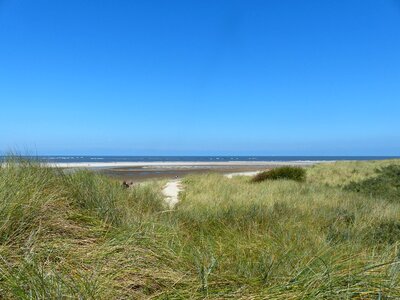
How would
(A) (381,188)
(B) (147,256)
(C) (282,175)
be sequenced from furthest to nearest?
(C) (282,175) → (A) (381,188) → (B) (147,256)

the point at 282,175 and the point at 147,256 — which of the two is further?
the point at 282,175

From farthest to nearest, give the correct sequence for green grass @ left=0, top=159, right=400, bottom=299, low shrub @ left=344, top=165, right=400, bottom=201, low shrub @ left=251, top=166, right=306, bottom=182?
1. low shrub @ left=251, top=166, right=306, bottom=182
2. low shrub @ left=344, top=165, right=400, bottom=201
3. green grass @ left=0, top=159, right=400, bottom=299

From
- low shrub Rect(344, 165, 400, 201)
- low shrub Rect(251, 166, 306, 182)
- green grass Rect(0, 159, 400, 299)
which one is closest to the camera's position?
green grass Rect(0, 159, 400, 299)

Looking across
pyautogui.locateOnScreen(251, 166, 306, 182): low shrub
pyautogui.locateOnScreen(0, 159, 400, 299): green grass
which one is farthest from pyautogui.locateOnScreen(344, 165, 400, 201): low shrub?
pyautogui.locateOnScreen(0, 159, 400, 299): green grass

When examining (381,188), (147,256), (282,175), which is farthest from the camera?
(282,175)

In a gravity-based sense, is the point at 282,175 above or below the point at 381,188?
above

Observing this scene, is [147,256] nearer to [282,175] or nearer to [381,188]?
[381,188]

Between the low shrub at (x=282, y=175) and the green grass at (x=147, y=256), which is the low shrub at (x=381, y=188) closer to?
the low shrub at (x=282, y=175)

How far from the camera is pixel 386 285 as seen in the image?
2.64 m

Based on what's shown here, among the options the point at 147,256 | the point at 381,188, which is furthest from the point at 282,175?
the point at 147,256

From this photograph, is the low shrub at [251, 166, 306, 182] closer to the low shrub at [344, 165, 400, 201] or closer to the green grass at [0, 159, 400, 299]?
the low shrub at [344, 165, 400, 201]

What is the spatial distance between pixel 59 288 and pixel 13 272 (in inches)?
18.2

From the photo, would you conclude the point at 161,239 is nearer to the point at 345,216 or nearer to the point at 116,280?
the point at 116,280

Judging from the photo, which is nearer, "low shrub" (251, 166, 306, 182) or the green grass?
the green grass
